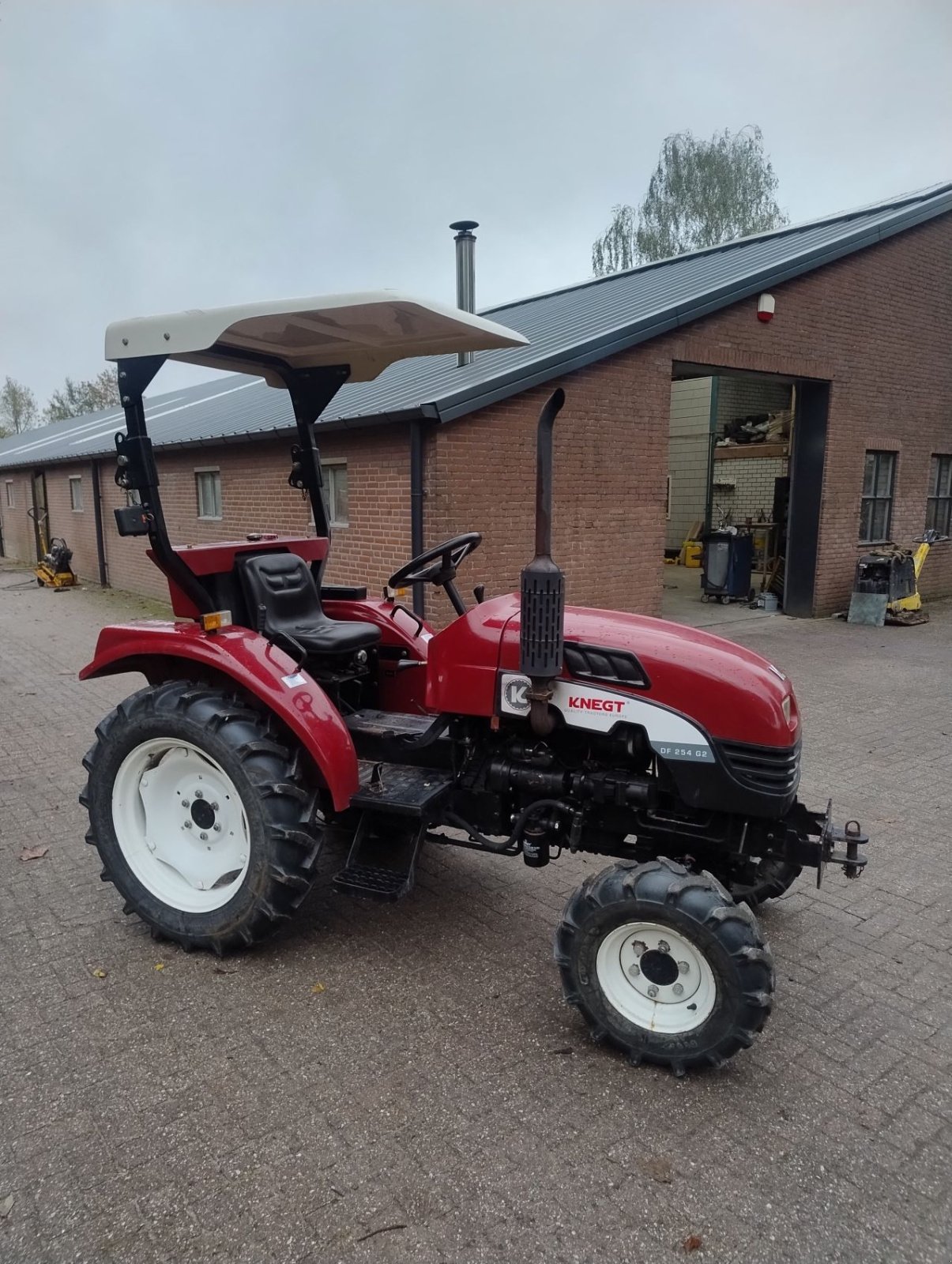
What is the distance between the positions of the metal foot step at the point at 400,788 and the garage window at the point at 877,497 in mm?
10007

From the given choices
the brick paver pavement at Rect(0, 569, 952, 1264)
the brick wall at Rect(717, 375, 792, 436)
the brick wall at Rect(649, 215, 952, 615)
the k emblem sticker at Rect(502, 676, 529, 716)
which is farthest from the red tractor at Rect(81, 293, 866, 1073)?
the brick wall at Rect(717, 375, 792, 436)

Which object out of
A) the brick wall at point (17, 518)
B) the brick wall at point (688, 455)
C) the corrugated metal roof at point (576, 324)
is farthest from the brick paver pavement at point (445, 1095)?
the brick wall at point (17, 518)

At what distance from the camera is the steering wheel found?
3.03 meters

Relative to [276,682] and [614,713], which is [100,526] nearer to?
[276,682]

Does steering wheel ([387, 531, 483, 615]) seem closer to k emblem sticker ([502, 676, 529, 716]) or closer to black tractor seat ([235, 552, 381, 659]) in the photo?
black tractor seat ([235, 552, 381, 659])

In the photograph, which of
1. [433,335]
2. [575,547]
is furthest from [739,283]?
[433,335]

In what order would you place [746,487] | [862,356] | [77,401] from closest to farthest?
[862,356], [746,487], [77,401]

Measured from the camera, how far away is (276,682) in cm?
293

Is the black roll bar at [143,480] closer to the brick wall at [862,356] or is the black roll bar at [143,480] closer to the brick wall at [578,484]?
the brick wall at [578,484]

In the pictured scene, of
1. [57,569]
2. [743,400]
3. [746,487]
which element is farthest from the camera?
[743,400]

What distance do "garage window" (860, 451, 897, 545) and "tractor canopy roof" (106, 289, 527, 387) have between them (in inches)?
375

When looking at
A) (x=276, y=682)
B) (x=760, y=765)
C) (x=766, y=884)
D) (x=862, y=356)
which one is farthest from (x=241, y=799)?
(x=862, y=356)

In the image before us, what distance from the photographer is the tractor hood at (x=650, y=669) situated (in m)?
2.48

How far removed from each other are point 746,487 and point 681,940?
611 inches
